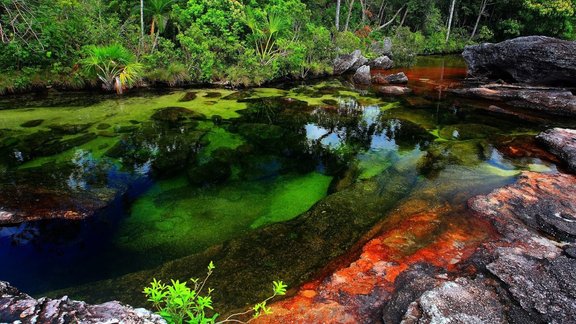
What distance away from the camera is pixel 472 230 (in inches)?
149

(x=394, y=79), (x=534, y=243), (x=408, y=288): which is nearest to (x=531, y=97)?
(x=394, y=79)

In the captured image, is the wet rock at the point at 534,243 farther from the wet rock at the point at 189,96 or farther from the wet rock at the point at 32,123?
→ the wet rock at the point at 32,123

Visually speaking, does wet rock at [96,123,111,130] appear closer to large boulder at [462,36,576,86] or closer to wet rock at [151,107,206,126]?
wet rock at [151,107,206,126]

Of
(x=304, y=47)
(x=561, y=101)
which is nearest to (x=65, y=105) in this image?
(x=304, y=47)

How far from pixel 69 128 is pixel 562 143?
9980 millimetres

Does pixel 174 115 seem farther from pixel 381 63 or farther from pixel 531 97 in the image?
pixel 381 63

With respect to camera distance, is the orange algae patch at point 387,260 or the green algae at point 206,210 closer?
the orange algae patch at point 387,260

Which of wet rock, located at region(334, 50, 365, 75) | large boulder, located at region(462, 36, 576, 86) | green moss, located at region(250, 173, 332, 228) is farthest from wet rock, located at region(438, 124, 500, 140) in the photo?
wet rock, located at region(334, 50, 365, 75)

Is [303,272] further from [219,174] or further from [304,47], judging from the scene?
[304,47]

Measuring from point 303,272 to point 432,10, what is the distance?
79.3 feet

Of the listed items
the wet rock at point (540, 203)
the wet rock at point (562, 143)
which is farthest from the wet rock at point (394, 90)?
the wet rock at point (540, 203)

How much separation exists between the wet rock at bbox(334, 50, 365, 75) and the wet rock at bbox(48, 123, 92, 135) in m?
10.9

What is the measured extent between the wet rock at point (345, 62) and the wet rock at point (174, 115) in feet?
28.2

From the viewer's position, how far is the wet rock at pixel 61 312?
5.47 feet
